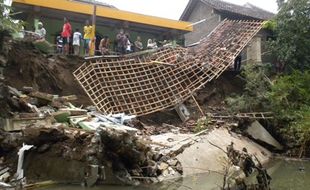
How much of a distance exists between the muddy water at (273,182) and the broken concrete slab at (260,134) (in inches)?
83.8

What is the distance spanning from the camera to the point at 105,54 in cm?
1623

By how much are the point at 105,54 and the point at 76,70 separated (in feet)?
6.54

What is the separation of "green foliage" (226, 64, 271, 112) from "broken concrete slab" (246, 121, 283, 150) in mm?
789

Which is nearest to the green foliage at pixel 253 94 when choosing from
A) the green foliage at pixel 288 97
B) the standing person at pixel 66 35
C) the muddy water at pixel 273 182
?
the green foliage at pixel 288 97

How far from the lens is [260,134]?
1526 cm

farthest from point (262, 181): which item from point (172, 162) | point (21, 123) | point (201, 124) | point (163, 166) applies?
point (201, 124)

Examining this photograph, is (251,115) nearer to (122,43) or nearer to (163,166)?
(122,43)

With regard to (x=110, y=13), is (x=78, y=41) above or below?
below

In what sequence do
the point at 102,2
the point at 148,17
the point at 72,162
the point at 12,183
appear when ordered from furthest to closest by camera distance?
1. the point at 102,2
2. the point at 148,17
3. the point at 72,162
4. the point at 12,183

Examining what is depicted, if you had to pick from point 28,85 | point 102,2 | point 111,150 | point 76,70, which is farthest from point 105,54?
point 102,2

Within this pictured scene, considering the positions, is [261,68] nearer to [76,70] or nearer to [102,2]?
[76,70]

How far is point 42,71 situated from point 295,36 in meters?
10.7

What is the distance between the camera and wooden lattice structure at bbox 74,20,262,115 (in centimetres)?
1407

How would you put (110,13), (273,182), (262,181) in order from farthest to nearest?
(110,13), (273,182), (262,181)
